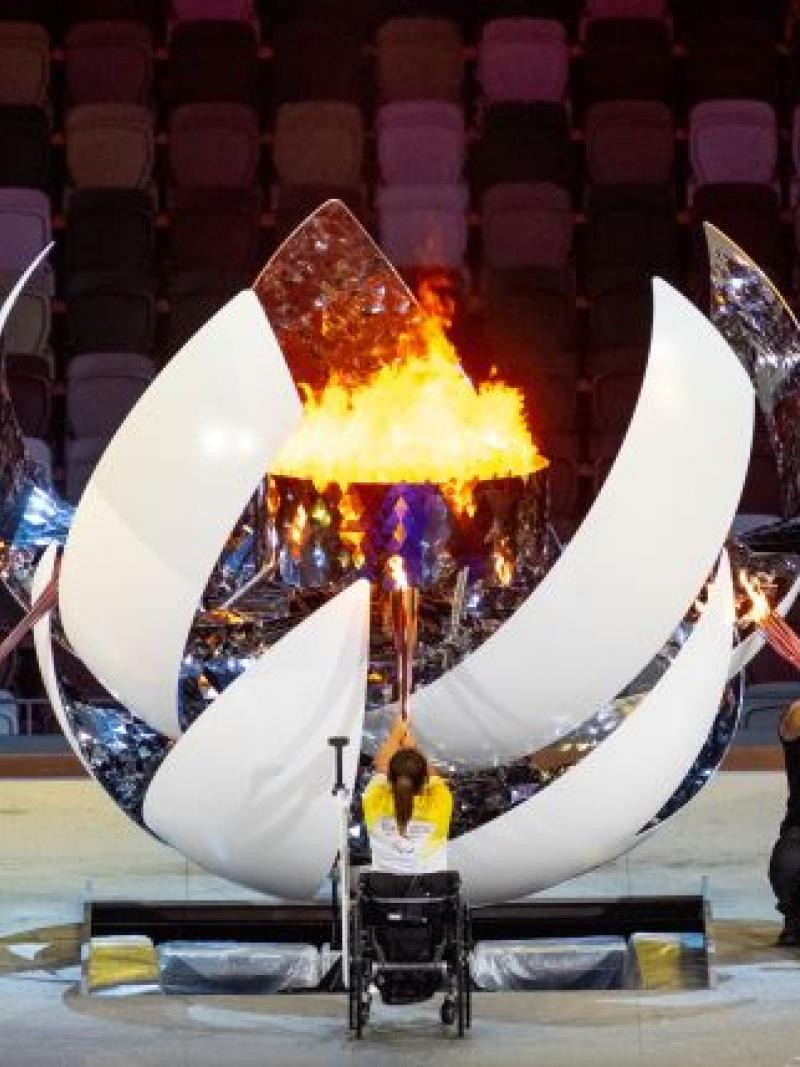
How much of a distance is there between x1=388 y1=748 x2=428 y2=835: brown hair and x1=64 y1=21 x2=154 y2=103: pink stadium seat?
780 centimetres

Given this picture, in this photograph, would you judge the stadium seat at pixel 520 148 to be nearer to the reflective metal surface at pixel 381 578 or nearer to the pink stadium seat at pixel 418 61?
the pink stadium seat at pixel 418 61

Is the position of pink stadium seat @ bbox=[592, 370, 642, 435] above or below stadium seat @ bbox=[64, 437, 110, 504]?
above

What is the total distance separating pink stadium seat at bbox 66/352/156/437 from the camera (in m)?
14.9

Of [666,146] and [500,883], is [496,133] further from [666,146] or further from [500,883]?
[500,883]

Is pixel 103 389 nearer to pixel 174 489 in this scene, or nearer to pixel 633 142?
pixel 633 142

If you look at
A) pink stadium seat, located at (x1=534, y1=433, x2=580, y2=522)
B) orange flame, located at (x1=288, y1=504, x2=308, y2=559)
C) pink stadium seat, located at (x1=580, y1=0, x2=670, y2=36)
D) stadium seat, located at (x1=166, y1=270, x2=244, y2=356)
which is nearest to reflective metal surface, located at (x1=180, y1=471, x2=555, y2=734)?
orange flame, located at (x1=288, y1=504, x2=308, y2=559)

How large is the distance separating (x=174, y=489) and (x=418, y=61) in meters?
8.09

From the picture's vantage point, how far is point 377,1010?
30.4ft

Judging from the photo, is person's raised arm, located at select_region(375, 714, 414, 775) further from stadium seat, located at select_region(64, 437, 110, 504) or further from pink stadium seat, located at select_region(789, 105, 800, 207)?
pink stadium seat, located at select_region(789, 105, 800, 207)

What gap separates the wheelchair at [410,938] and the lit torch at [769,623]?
1.41 metres

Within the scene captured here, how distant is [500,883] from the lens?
377 inches

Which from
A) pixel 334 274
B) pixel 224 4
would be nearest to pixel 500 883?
pixel 334 274

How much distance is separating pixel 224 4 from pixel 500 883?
7.86 metres

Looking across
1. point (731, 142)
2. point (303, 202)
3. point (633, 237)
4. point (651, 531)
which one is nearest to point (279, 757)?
point (651, 531)
